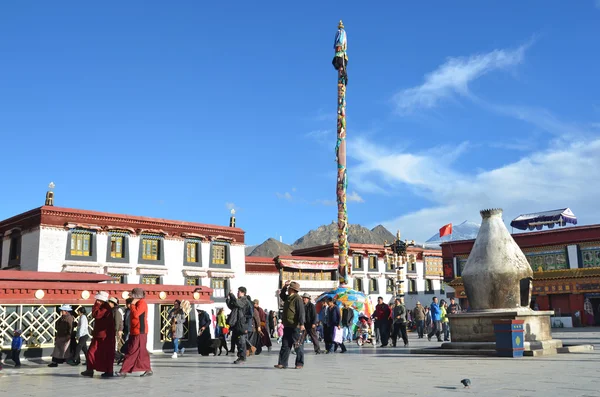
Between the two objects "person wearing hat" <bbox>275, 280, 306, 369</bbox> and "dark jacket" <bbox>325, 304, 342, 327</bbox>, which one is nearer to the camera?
"person wearing hat" <bbox>275, 280, 306, 369</bbox>

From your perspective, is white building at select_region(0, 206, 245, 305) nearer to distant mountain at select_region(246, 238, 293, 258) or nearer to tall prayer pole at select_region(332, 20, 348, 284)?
tall prayer pole at select_region(332, 20, 348, 284)

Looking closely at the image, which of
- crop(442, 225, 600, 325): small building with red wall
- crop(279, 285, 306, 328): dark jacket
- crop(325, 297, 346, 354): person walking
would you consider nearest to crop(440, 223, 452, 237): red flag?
crop(442, 225, 600, 325): small building with red wall

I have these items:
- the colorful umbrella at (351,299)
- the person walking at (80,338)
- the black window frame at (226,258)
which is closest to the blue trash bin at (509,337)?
the person walking at (80,338)

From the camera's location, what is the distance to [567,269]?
38.7 m

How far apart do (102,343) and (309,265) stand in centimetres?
3615

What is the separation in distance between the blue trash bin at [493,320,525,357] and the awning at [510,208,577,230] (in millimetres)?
34146

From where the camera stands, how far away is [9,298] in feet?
51.9

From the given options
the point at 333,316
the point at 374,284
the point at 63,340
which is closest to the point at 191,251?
the point at 374,284

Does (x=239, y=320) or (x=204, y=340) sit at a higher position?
Answer: (x=239, y=320)

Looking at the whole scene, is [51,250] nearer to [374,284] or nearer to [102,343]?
[102,343]

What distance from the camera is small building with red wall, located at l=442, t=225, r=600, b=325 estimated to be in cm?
3706

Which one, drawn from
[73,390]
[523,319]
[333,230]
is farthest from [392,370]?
[333,230]

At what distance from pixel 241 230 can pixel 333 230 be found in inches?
4334

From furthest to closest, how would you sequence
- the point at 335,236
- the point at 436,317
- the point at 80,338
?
the point at 335,236 < the point at 436,317 < the point at 80,338
